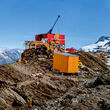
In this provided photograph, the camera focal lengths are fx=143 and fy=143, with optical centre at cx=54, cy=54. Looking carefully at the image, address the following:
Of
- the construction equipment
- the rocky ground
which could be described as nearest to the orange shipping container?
the rocky ground

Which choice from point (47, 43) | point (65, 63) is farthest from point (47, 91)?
point (47, 43)

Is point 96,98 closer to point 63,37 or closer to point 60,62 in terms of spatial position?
point 60,62

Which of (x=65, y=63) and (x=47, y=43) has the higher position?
(x=47, y=43)

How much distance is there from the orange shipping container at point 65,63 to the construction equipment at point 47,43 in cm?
1091

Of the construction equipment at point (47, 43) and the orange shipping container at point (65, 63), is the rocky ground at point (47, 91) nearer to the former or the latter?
the orange shipping container at point (65, 63)

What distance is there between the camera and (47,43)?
139 ft

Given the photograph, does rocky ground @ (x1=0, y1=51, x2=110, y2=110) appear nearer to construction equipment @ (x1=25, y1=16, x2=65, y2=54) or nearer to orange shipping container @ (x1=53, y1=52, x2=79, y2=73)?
orange shipping container @ (x1=53, y1=52, x2=79, y2=73)

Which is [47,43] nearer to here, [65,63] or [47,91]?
[65,63]

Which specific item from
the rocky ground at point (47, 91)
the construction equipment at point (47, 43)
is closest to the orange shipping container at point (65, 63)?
the rocky ground at point (47, 91)

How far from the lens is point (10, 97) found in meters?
16.6

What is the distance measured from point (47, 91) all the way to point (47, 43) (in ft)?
75.2

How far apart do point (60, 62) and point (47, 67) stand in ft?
11.3

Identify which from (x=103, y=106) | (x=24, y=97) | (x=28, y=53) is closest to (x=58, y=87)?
(x=24, y=97)

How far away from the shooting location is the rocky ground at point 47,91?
37.6ft
